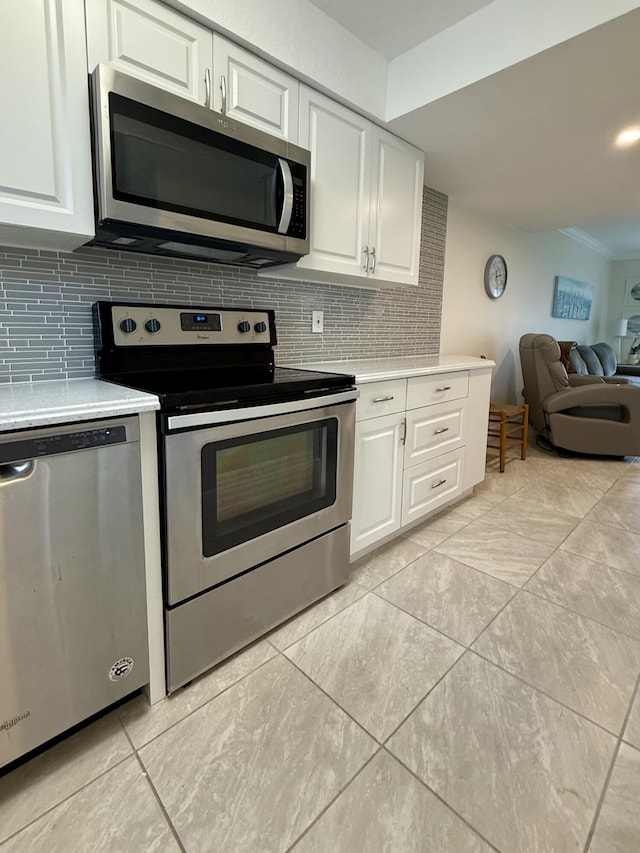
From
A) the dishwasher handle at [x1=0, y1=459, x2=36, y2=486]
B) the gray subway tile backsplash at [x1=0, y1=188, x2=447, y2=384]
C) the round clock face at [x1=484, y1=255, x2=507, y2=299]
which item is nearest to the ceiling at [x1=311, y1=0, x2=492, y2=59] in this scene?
the gray subway tile backsplash at [x1=0, y1=188, x2=447, y2=384]

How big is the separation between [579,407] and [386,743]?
3.50m

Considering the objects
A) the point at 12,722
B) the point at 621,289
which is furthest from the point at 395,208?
the point at 621,289

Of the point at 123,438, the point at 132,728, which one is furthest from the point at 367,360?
the point at 132,728

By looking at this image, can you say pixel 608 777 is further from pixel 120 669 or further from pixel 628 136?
pixel 628 136

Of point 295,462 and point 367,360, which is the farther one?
point 367,360

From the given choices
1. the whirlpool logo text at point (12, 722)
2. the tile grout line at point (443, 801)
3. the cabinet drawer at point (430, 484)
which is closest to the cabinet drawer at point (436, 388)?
the cabinet drawer at point (430, 484)

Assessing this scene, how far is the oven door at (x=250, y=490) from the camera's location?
1.21m

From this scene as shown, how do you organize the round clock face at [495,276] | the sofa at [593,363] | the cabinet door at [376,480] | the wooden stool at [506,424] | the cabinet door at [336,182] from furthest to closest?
the sofa at [593,363], the round clock face at [495,276], the wooden stool at [506,424], the cabinet door at [376,480], the cabinet door at [336,182]

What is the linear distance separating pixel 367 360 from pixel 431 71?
1.40m

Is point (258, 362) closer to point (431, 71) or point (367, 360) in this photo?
point (367, 360)

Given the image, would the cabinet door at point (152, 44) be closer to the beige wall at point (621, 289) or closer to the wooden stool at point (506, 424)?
the wooden stool at point (506, 424)

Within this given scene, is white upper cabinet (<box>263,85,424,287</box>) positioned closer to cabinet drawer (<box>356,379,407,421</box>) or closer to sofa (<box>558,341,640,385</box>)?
cabinet drawer (<box>356,379,407,421</box>)

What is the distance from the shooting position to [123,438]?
3.52ft

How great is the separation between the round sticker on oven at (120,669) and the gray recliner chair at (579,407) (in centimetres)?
376
